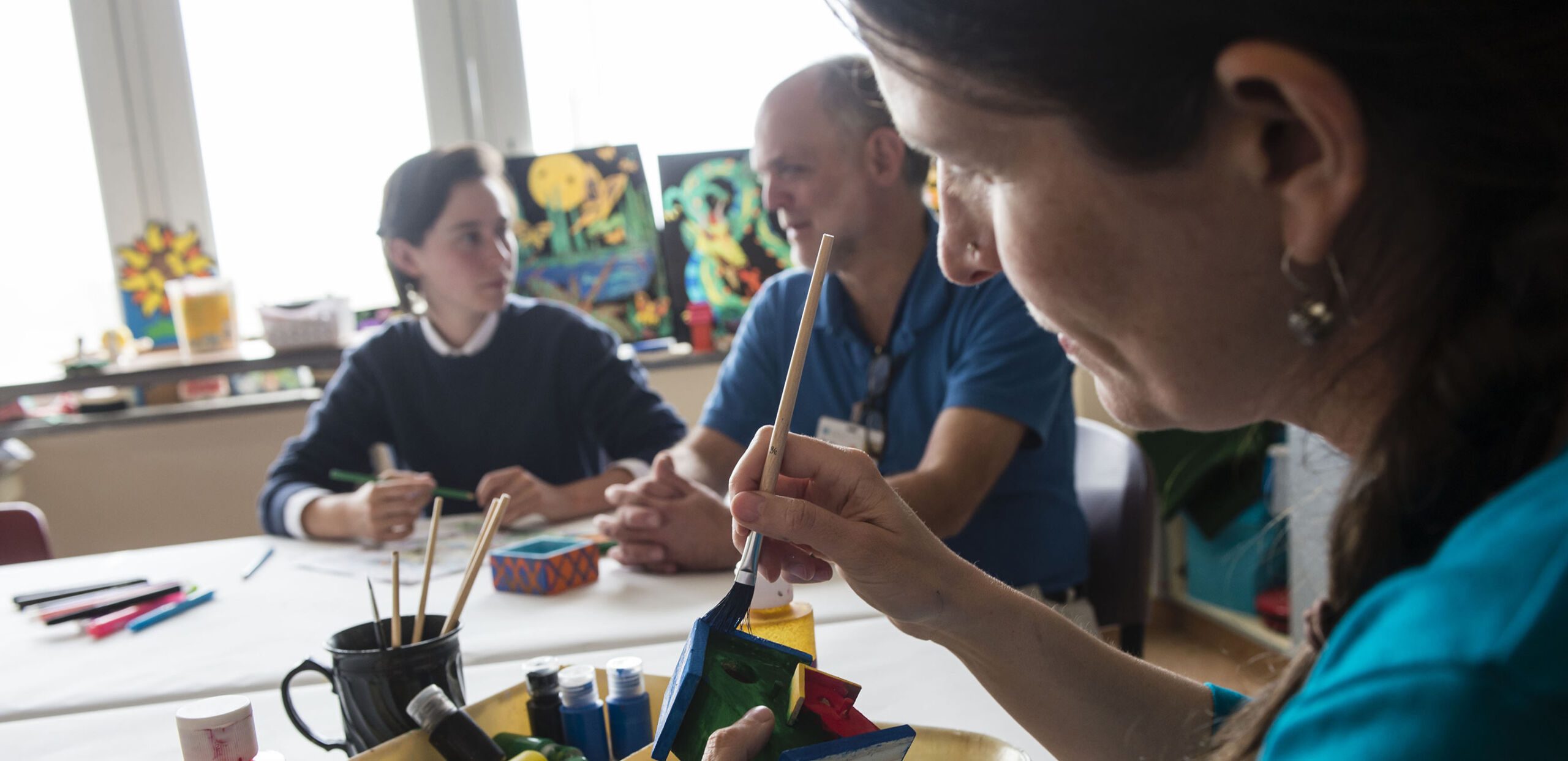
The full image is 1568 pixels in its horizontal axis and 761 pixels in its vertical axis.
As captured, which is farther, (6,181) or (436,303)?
(6,181)

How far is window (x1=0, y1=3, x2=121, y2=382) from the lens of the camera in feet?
9.93

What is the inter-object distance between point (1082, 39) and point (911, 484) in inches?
42.4

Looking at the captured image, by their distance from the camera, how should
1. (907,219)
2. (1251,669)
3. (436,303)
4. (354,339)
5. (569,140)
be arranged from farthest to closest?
(569,140), (354,339), (1251,669), (436,303), (907,219)

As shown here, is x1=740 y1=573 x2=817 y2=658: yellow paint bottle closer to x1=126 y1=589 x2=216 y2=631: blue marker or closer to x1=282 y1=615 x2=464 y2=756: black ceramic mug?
x1=282 y1=615 x2=464 y2=756: black ceramic mug

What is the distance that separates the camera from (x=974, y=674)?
2.62 feet

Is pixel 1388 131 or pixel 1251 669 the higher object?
pixel 1388 131

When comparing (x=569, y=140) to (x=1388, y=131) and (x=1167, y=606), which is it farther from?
(x=1388, y=131)

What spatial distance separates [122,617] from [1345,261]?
4.74 feet

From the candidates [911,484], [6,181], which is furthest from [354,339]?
[911,484]

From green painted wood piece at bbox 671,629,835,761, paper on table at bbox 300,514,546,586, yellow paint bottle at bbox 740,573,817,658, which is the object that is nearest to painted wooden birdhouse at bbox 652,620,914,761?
green painted wood piece at bbox 671,629,835,761

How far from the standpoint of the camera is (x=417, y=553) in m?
1.56

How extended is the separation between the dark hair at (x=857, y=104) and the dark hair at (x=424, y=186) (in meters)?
0.86

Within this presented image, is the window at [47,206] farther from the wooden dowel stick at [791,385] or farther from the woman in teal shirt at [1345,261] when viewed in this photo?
the woman in teal shirt at [1345,261]

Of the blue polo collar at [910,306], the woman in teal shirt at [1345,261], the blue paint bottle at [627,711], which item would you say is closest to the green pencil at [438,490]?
the blue polo collar at [910,306]
